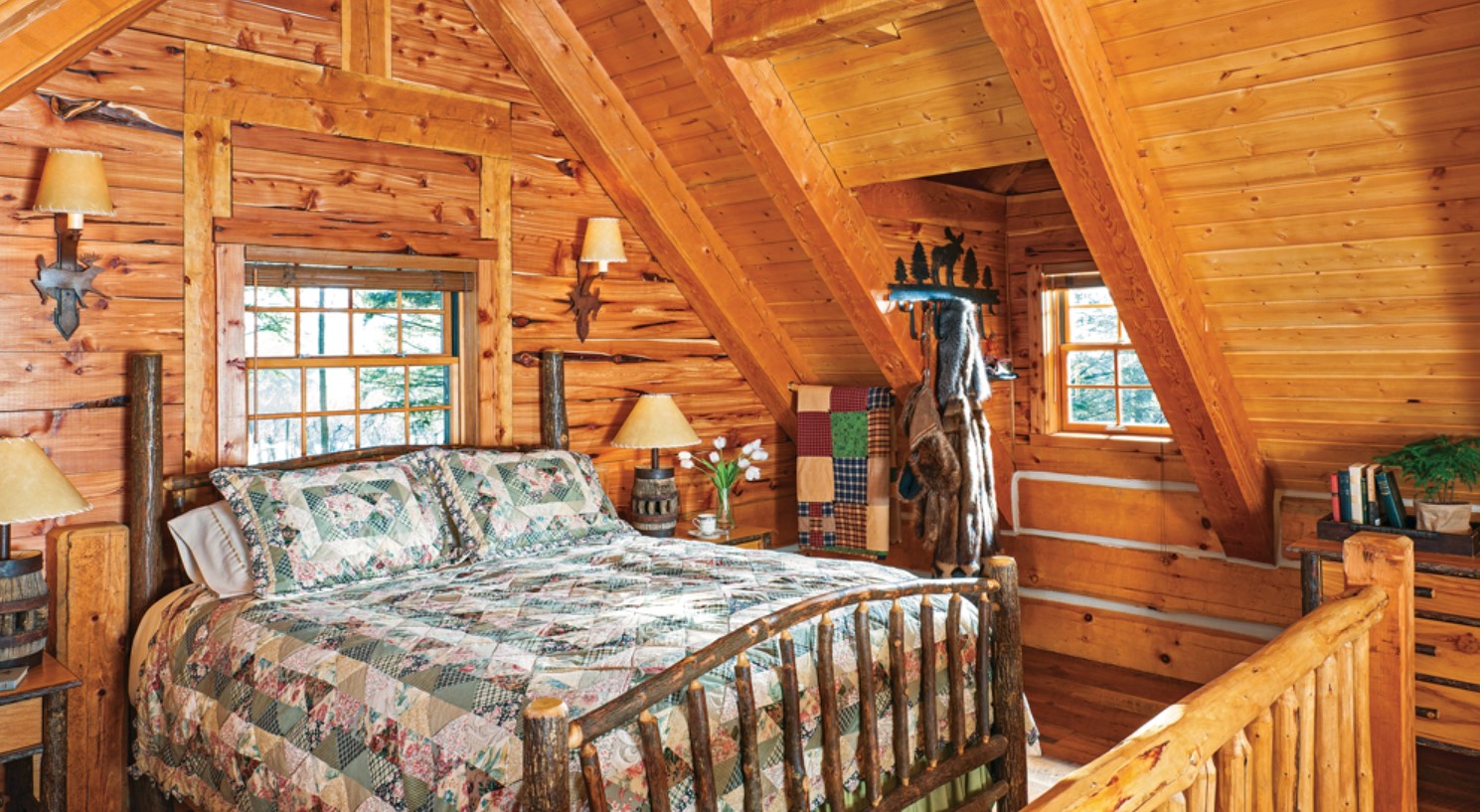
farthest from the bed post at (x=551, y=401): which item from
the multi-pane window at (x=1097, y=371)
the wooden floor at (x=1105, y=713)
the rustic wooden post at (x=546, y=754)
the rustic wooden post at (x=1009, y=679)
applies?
the rustic wooden post at (x=546, y=754)

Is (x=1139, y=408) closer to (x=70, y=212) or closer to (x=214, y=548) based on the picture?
(x=214, y=548)

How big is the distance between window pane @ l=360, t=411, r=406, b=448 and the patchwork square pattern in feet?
6.32

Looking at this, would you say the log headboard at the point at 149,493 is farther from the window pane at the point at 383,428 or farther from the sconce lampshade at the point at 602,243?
the sconce lampshade at the point at 602,243

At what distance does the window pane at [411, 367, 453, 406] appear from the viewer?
13.8ft

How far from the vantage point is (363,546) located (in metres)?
3.28

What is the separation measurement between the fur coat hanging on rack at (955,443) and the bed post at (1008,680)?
1.49 meters

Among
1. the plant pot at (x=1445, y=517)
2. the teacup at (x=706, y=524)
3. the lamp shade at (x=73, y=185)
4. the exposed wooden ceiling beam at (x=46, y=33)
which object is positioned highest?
the exposed wooden ceiling beam at (x=46, y=33)

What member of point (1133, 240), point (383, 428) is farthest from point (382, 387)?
point (1133, 240)

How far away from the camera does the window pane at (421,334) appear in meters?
4.16

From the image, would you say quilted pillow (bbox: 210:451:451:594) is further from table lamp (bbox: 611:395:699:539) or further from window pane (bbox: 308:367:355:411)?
table lamp (bbox: 611:395:699:539)

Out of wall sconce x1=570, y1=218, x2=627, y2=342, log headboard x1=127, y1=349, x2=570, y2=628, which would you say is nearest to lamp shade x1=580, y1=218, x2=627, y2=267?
wall sconce x1=570, y1=218, x2=627, y2=342

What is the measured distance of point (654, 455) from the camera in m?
4.57

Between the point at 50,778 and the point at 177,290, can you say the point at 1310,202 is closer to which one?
the point at 177,290

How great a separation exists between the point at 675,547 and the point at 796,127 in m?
1.62
